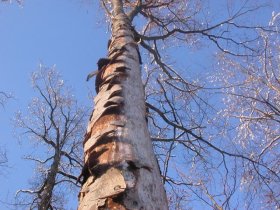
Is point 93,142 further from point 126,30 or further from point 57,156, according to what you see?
point 57,156

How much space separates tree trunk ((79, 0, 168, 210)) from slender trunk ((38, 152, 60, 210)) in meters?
6.75

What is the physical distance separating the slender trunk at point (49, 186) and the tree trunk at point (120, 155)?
6.75 m

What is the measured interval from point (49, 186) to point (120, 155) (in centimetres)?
822

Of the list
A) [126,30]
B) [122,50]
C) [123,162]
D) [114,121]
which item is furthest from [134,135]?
[126,30]

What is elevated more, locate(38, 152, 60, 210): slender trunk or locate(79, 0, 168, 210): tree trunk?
locate(38, 152, 60, 210): slender trunk

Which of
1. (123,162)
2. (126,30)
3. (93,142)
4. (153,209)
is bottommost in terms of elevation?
(153,209)

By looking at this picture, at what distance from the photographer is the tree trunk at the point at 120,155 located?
1277 millimetres

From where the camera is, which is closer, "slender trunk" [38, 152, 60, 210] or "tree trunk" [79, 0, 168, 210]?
"tree trunk" [79, 0, 168, 210]

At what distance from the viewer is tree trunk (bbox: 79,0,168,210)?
128 cm

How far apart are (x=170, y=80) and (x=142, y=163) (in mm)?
4724

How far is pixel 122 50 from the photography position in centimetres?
318

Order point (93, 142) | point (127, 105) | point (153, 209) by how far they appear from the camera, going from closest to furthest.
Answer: point (153, 209) < point (93, 142) < point (127, 105)

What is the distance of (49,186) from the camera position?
9.23m

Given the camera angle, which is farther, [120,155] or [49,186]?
[49,186]
